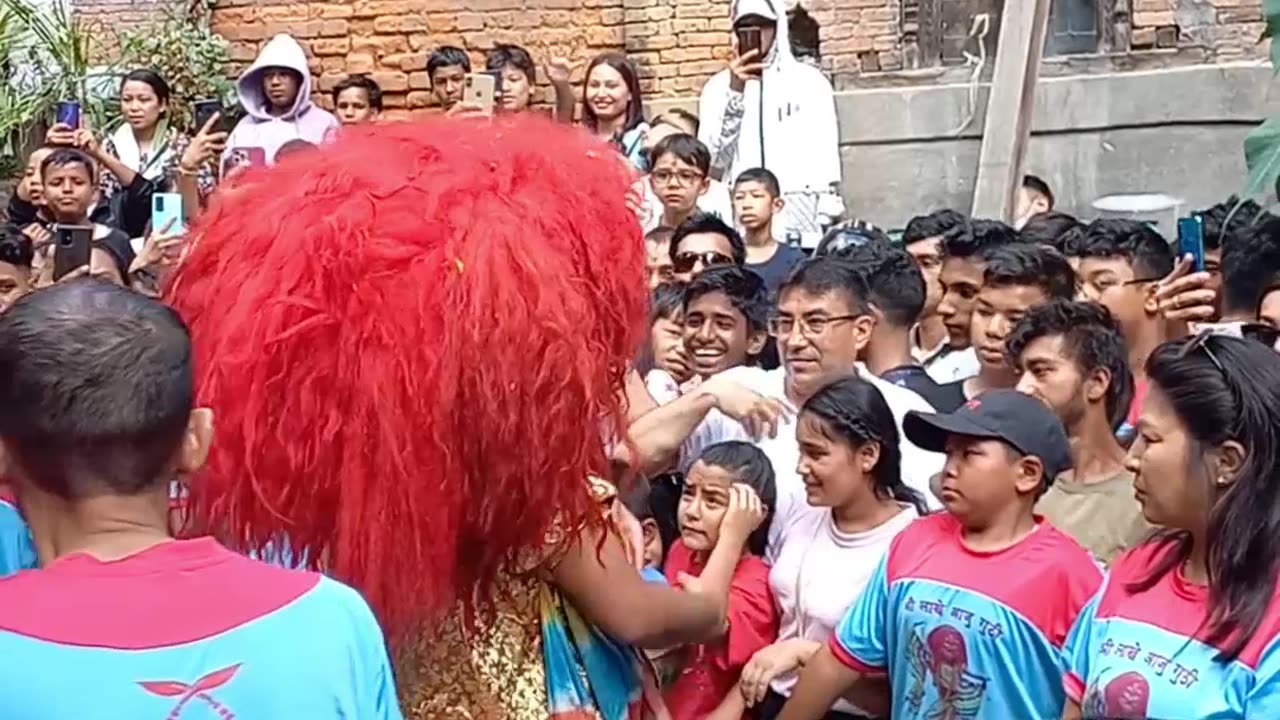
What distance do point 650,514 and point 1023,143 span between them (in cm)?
407

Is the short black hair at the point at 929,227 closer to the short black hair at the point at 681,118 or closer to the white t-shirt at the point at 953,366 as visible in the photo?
the white t-shirt at the point at 953,366

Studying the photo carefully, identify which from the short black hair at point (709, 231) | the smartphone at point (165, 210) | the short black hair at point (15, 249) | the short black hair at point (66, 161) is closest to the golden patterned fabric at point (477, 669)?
the short black hair at point (709, 231)

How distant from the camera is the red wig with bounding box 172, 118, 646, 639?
2.71 m

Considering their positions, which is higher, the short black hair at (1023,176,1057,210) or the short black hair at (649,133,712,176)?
the short black hair at (649,133,712,176)

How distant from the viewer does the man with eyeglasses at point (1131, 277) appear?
495cm

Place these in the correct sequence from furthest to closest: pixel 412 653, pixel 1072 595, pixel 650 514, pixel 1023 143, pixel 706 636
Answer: pixel 1023 143 → pixel 650 514 → pixel 1072 595 → pixel 706 636 → pixel 412 653

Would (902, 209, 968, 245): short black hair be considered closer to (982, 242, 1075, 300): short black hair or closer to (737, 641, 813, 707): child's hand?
(982, 242, 1075, 300): short black hair

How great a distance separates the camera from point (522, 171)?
9.46ft

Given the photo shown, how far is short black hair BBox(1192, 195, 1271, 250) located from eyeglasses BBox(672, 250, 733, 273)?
1410 mm

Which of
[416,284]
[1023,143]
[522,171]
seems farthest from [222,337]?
[1023,143]

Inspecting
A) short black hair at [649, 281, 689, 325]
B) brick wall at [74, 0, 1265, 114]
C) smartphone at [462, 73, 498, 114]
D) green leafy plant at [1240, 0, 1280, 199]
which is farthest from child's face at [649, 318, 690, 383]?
brick wall at [74, 0, 1265, 114]

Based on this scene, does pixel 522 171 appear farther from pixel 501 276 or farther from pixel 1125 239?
pixel 1125 239

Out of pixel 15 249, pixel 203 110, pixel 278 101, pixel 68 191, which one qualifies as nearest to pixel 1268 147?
pixel 15 249

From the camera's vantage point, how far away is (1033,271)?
489cm
